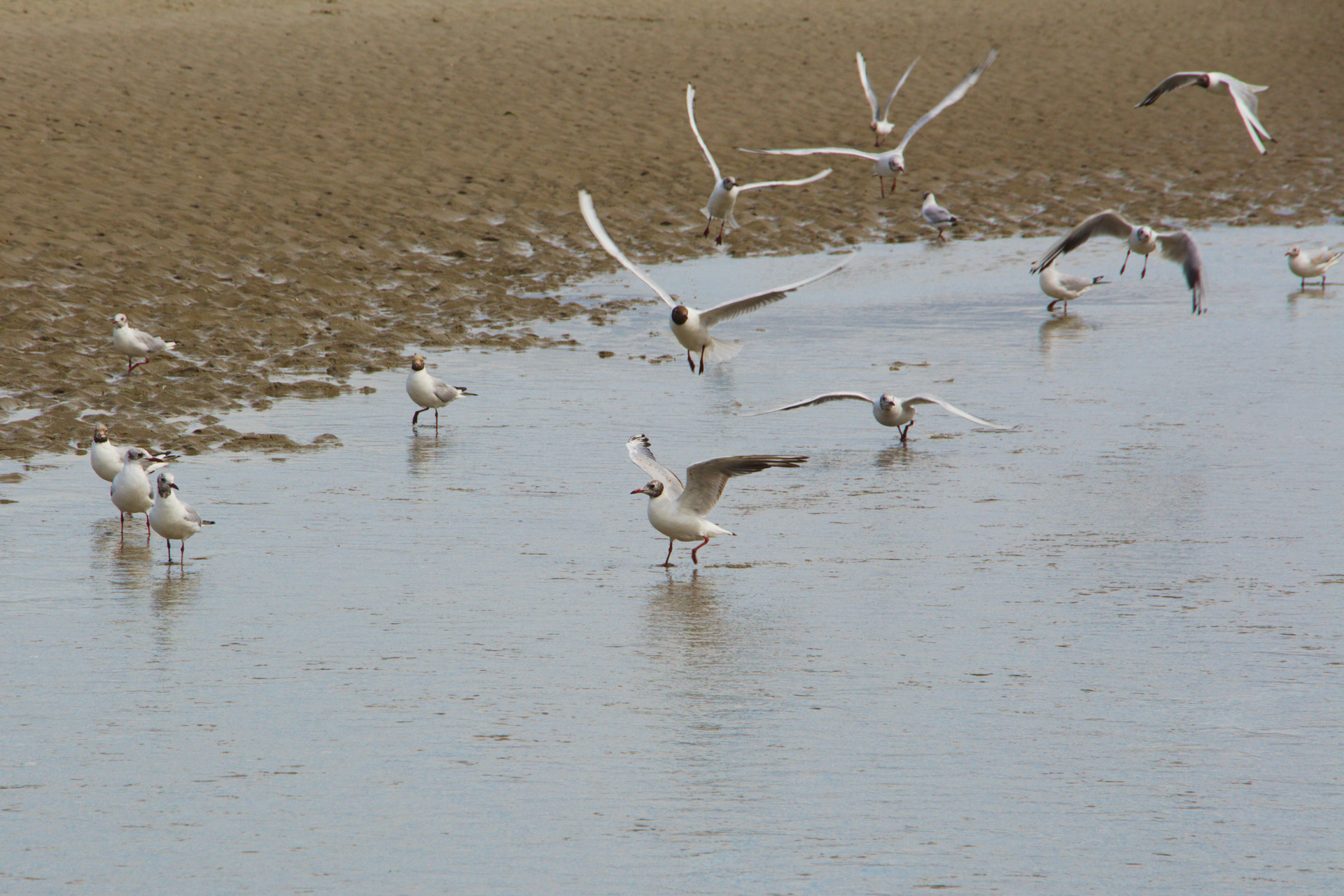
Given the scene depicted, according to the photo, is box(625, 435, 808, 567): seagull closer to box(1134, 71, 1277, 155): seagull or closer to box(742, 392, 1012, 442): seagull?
box(742, 392, 1012, 442): seagull

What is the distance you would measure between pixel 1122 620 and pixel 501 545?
3.41 meters

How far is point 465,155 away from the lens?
923 inches

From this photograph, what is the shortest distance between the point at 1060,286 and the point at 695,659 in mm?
11716

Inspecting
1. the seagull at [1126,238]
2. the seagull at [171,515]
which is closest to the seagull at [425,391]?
the seagull at [171,515]

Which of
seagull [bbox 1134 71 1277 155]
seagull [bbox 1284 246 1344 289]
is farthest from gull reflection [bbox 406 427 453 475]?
seagull [bbox 1284 246 1344 289]

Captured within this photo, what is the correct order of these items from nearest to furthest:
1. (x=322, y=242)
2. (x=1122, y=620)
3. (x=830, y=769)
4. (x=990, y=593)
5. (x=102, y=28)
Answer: (x=830, y=769) < (x=1122, y=620) < (x=990, y=593) < (x=322, y=242) < (x=102, y=28)

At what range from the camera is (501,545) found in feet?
30.2

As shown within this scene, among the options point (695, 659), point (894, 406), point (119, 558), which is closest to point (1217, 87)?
point (894, 406)

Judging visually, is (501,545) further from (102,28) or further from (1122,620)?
(102,28)

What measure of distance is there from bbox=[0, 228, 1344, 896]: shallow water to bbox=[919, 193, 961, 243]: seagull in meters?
9.04

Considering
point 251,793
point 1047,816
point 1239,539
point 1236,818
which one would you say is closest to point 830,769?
point 1047,816

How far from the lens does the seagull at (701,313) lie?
11.9 meters

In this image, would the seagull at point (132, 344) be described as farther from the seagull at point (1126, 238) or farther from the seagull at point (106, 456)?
the seagull at point (1126, 238)

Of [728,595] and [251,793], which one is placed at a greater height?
[728,595]
